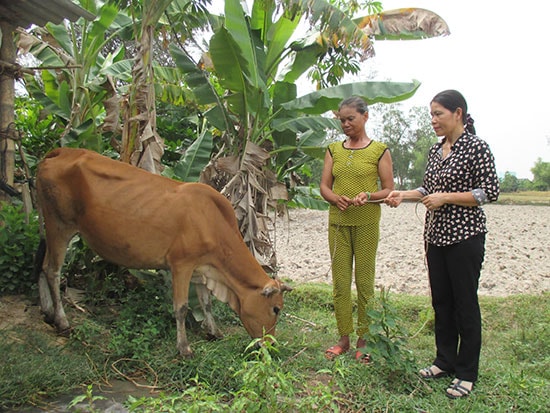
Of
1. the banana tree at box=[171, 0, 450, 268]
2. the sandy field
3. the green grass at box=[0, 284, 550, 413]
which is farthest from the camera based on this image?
the sandy field

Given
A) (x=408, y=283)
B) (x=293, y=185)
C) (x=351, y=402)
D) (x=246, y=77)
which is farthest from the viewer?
(x=408, y=283)

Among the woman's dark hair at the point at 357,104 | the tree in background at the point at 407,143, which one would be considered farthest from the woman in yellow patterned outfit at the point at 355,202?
the tree in background at the point at 407,143

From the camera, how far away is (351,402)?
3379 mm

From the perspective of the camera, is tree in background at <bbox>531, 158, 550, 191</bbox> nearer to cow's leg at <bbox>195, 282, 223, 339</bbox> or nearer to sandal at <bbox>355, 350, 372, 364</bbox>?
sandal at <bbox>355, 350, 372, 364</bbox>

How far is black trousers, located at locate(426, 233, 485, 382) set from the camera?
3510 mm

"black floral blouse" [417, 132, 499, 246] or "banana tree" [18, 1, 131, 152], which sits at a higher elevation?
"banana tree" [18, 1, 131, 152]

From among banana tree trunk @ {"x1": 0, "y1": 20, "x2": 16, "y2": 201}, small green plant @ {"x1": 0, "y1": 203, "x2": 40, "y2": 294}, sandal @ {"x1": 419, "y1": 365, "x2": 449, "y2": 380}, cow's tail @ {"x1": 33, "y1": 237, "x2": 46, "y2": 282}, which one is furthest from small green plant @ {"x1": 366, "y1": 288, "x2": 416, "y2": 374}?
banana tree trunk @ {"x1": 0, "y1": 20, "x2": 16, "y2": 201}

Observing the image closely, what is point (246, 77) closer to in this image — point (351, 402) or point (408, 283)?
point (351, 402)

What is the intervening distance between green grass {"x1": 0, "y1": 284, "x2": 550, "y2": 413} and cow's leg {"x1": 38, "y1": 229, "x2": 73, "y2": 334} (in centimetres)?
14

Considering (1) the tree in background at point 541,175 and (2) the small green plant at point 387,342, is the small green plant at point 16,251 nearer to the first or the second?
(2) the small green plant at point 387,342

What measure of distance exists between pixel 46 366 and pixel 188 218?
A: 1472 millimetres

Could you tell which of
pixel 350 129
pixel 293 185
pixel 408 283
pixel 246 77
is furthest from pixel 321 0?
Answer: pixel 408 283

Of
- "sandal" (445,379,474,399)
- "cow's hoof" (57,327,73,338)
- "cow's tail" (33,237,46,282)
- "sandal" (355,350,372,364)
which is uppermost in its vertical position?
"cow's tail" (33,237,46,282)

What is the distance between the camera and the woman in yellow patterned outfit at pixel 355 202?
4.08 metres
